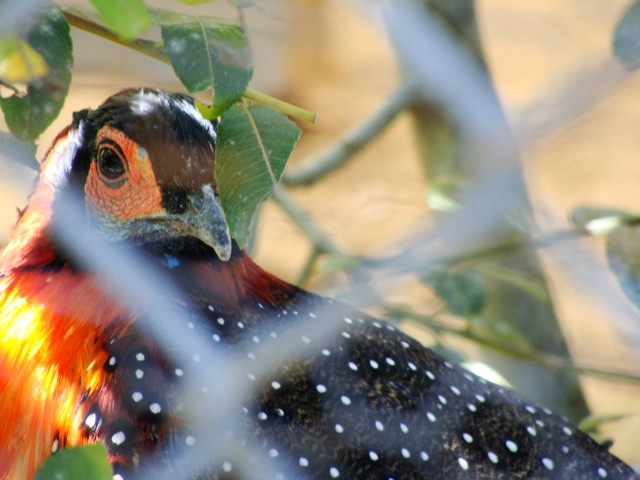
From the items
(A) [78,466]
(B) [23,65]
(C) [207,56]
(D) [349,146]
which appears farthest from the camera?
(D) [349,146]

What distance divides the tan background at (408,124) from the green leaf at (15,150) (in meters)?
0.05

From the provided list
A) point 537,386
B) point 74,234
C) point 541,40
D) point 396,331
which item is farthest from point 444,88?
point 541,40

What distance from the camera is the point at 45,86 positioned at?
4.14 ft

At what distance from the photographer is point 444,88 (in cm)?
143

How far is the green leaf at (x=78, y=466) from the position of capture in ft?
3.06

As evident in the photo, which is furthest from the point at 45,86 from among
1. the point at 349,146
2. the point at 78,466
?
the point at 349,146

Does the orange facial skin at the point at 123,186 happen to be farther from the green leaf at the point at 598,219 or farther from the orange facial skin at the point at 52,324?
the green leaf at the point at 598,219

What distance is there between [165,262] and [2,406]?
0.34m

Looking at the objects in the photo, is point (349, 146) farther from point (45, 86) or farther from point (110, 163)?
point (45, 86)

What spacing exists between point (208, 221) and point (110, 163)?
224 mm

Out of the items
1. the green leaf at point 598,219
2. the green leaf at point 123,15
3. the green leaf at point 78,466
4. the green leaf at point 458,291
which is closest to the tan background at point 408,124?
the green leaf at point 598,219

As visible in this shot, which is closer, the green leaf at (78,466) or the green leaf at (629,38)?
the green leaf at (78,466)

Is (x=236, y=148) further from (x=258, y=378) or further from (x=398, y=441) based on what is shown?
(x=398, y=441)

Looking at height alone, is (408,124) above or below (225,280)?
below
